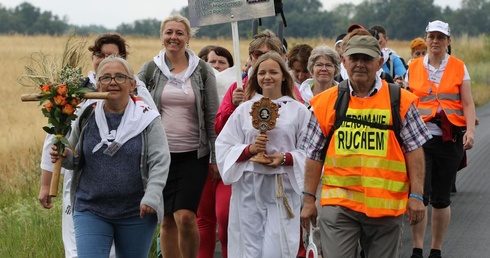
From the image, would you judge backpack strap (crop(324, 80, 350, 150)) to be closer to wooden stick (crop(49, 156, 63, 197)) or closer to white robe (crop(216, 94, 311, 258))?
white robe (crop(216, 94, 311, 258))

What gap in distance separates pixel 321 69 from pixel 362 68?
2.43 metres

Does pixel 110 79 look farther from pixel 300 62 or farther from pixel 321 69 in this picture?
pixel 300 62

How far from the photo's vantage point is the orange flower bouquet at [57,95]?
6816mm

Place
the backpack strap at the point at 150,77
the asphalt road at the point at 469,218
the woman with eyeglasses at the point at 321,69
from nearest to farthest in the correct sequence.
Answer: the backpack strap at the point at 150,77
the woman with eyeglasses at the point at 321,69
the asphalt road at the point at 469,218

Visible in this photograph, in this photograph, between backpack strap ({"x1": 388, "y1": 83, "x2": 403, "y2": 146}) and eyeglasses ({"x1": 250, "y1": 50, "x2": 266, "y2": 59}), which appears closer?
backpack strap ({"x1": 388, "y1": 83, "x2": 403, "y2": 146})

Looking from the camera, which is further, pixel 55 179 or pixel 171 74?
pixel 171 74

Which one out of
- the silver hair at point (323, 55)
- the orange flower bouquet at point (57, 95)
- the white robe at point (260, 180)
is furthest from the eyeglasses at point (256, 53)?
the orange flower bouquet at point (57, 95)

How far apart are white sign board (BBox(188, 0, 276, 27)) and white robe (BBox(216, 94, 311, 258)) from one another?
140 centimetres

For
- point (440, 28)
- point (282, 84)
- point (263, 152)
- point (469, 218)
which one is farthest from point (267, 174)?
point (469, 218)

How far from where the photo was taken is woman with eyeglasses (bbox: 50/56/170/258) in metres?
6.75

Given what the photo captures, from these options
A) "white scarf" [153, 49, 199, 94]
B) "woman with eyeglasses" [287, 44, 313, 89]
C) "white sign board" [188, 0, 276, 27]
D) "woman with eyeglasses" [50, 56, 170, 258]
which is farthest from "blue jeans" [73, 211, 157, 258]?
"woman with eyeglasses" [287, 44, 313, 89]

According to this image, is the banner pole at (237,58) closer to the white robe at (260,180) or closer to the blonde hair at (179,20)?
the blonde hair at (179,20)

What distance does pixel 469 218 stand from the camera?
11.5m

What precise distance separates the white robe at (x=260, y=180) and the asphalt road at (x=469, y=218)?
201 centimetres
